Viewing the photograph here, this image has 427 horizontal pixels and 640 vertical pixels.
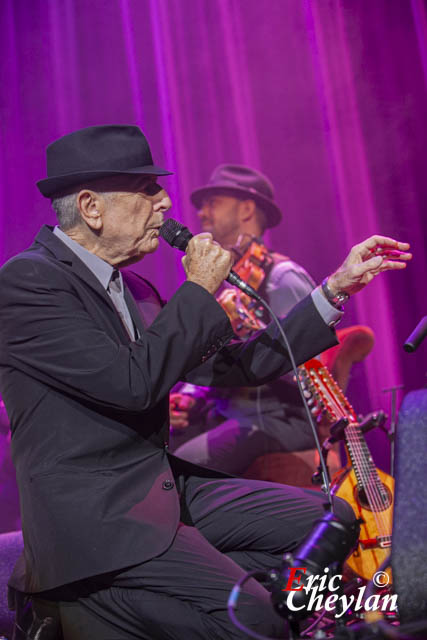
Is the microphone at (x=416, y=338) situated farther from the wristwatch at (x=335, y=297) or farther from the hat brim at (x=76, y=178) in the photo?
the hat brim at (x=76, y=178)

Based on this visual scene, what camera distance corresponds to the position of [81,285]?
1.86 m

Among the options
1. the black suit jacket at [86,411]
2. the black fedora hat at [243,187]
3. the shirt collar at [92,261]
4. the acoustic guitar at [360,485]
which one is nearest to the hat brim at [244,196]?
the black fedora hat at [243,187]

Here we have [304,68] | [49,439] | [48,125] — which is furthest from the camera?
[304,68]

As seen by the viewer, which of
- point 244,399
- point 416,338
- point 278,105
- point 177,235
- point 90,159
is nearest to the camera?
point 416,338

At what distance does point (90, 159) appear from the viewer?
199cm

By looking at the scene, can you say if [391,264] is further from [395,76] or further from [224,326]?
[395,76]

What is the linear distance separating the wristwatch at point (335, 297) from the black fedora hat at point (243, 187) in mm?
2515

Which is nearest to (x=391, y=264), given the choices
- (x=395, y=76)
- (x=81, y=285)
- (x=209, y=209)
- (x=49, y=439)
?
(x=81, y=285)

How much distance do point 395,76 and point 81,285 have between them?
3.82 meters

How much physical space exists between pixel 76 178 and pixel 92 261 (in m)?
0.25

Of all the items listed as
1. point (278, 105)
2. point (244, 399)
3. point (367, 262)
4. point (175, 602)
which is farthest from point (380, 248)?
point (278, 105)

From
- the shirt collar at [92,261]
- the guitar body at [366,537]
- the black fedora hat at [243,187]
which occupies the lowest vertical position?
the guitar body at [366,537]

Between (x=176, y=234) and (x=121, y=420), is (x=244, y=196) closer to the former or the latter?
(x=176, y=234)

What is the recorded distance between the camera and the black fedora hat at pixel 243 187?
448 centimetres
